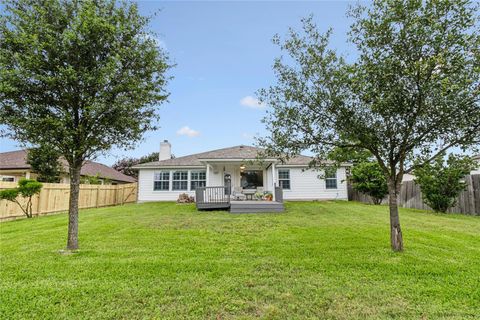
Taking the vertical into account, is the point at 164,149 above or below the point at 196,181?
above

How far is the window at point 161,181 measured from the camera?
18.7 meters

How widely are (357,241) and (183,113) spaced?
1563cm

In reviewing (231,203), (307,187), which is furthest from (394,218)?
(307,187)

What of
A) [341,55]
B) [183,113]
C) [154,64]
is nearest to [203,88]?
[183,113]

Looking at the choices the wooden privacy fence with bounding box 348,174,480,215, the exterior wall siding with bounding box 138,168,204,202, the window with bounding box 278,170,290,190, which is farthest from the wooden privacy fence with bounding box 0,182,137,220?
the wooden privacy fence with bounding box 348,174,480,215

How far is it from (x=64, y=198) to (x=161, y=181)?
6024 mm

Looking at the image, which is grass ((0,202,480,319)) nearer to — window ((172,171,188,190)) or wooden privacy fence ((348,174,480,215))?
wooden privacy fence ((348,174,480,215))

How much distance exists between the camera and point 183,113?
19.3 meters

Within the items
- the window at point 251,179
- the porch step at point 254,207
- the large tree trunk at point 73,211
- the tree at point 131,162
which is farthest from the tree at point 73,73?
the tree at point 131,162

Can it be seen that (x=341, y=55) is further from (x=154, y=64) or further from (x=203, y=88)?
(x=203, y=88)

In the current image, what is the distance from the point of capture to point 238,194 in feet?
48.2

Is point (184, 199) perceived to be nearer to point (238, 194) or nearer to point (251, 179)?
point (238, 194)

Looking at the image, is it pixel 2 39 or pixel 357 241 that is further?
pixel 357 241

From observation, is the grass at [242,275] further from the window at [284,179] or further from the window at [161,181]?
the window at [161,181]
